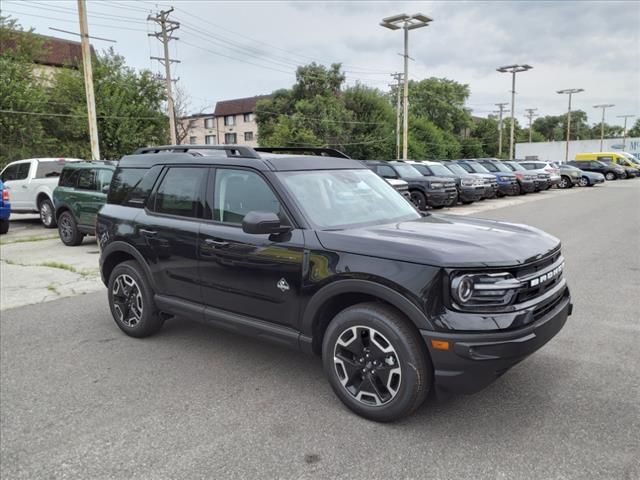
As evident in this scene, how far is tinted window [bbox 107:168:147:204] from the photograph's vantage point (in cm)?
508

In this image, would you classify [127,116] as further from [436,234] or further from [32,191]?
[436,234]

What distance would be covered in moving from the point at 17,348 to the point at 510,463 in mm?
4445

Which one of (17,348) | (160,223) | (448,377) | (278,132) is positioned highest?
(278,132)

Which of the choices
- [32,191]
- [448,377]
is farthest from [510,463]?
[32,191]

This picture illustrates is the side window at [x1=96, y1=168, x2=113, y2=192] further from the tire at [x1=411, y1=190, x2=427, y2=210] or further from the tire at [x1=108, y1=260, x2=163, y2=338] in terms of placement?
the tire at [x1=411, y1=190, x2=427, y2=210]

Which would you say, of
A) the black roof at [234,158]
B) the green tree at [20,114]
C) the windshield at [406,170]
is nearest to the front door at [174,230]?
the black roof at [234,158]

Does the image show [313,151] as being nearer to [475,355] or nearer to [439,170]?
[475,355]

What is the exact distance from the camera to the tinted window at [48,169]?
45.9ft

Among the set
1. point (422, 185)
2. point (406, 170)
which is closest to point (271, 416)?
point (422, 185)

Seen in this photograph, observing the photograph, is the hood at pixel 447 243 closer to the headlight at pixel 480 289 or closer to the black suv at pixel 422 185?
the headlight at pixel 480 289

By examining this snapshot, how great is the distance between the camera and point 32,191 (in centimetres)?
1409

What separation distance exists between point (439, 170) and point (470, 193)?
5.78ft

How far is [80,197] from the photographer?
10.6m

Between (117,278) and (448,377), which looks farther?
(117,278)
